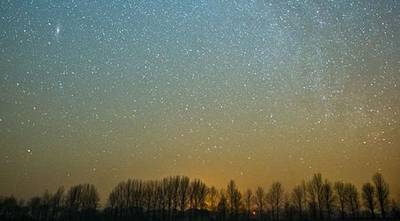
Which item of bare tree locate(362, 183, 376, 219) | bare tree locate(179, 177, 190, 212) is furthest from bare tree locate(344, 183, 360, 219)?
bare tree locate(179, 177, 190, 212)

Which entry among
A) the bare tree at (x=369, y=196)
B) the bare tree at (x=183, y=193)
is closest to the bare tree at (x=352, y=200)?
the bare tree at (x=369, y=196)

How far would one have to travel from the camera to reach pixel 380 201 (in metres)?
77.4

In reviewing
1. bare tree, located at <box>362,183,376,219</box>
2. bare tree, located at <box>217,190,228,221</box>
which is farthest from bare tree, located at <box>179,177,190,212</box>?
bare tree, located at <box>362,183,376,219</box>

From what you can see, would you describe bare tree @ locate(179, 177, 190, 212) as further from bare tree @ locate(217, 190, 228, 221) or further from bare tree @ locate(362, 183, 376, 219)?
bare tree @ locate(362, 183, 376, 219)

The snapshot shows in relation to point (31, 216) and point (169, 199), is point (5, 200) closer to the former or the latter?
point (31, 216)

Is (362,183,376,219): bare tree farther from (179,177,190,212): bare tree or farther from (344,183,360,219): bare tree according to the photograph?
(179,177,190,212): bare tree

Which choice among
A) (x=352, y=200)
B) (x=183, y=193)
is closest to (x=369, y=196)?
(x=352, y=200)

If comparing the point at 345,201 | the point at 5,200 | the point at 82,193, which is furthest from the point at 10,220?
the point at 345,201

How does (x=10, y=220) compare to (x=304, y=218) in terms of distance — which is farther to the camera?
(x=10, y=220)

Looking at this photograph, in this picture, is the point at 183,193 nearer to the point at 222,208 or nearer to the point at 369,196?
the point at 222,208

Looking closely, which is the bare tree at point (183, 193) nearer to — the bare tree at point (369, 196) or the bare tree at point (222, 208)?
the bare tree at point (222, 208)

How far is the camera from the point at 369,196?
79.3 m

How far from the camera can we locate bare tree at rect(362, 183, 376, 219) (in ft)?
256

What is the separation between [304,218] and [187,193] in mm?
29944
